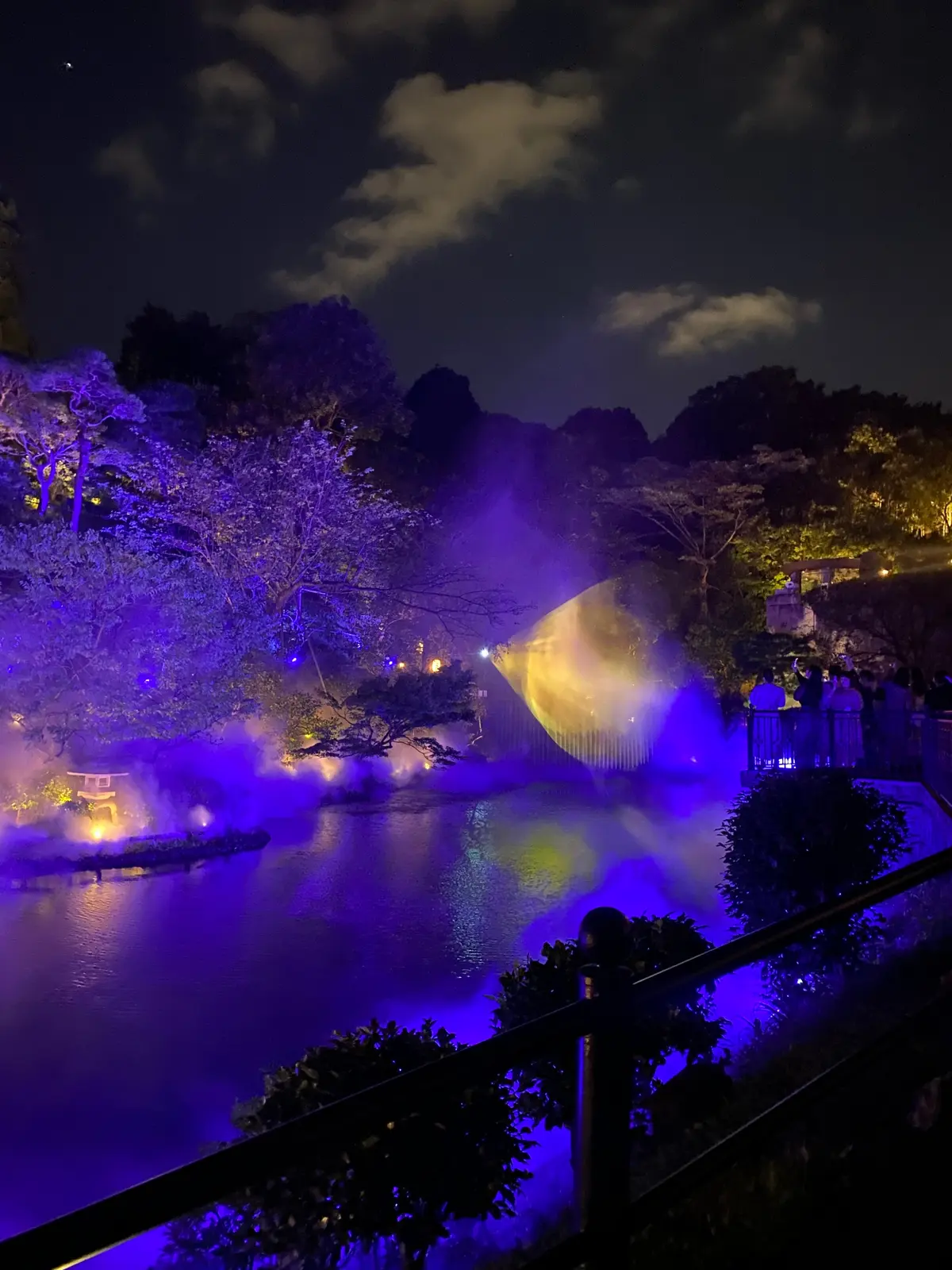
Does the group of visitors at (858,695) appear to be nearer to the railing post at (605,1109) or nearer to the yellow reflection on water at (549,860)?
the yellow reflection on water at (549,860)

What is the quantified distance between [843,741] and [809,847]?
4.61 meters

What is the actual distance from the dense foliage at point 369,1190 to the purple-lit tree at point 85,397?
13008 millimetres

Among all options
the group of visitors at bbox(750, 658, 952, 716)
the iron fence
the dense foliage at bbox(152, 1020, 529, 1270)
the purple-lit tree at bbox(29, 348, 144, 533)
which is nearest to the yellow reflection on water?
the iron fence

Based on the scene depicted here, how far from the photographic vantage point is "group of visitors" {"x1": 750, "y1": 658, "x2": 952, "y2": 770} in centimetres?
953

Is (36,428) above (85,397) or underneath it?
underneath

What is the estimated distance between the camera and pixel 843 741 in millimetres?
10133

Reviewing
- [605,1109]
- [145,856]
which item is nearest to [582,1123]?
[605,1109]

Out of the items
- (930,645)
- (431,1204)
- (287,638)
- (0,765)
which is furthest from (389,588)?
(431,1204)

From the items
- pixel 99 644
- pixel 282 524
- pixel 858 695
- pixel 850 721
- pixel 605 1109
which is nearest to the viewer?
pixel 605 1109

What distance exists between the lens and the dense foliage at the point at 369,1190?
296cm

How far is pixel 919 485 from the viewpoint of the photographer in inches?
823

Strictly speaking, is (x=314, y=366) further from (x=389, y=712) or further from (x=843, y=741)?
(x=843, y=741)

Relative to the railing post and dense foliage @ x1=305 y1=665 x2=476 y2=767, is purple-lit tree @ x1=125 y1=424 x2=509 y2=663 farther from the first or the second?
the railing post

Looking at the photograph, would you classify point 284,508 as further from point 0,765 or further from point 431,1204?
point 431,1204
